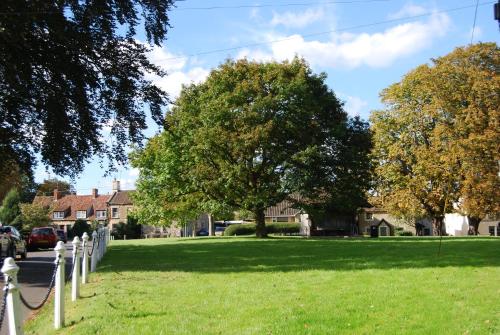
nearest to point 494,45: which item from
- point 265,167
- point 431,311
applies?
point 265,167

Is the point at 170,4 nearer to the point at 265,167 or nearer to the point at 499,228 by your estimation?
the point at 265,167

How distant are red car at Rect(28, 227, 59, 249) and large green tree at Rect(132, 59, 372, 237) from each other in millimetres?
8999

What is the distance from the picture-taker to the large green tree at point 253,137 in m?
38.9

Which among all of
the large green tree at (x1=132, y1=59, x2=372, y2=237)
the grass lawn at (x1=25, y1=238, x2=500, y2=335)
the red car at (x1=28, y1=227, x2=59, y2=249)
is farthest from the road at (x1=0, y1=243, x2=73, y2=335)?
the large green tree at (x1=132, y1=59, x2=372, y2=237)

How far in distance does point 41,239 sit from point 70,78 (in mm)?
23350

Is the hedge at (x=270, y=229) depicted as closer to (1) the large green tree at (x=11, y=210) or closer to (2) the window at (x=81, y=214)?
(1) the large green tree at (x=11, y=210)

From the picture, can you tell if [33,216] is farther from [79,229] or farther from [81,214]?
[81,214]

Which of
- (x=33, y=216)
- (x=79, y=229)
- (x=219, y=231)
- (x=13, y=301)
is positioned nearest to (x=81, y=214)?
(x=79, y=229)

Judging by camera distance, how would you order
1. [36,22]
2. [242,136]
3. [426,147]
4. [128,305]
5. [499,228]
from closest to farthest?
1. [128,305]
2. [36,22]
3. [242,136]
4. [426,147]
5. [499,228]

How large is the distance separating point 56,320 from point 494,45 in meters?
43.6

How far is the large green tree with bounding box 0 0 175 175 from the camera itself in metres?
17.7

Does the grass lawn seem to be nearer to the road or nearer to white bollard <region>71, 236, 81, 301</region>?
white bollard <region>71, 236, 81, 301</region>

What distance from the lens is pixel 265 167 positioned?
41.1 meters

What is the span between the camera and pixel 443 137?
45.3 m
